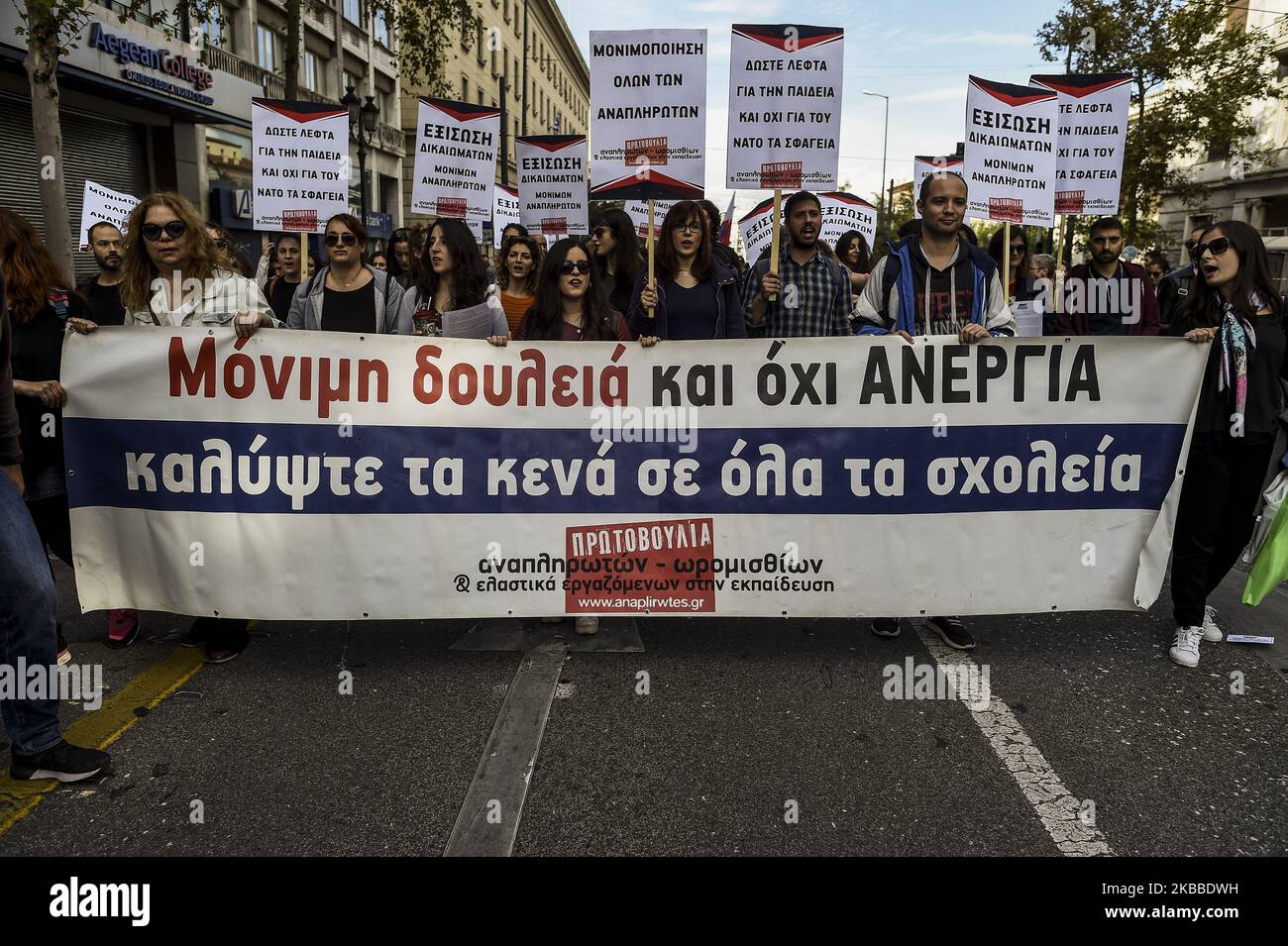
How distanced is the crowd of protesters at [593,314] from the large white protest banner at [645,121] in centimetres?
24

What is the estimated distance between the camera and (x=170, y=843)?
8.96 feet

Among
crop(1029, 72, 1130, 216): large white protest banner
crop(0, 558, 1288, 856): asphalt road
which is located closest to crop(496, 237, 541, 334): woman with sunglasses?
crop(0, 558, 1288, 856): asphalt road

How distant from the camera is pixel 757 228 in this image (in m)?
10.3

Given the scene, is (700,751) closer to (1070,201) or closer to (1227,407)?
(1227,407)

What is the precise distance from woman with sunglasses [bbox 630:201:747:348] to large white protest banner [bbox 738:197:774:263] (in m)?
4.96

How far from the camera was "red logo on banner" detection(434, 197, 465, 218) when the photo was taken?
23.7ft

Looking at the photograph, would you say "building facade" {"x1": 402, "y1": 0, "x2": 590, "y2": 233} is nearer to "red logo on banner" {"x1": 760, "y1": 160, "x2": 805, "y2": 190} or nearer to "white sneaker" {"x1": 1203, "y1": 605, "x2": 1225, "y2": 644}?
"red logo on banner" {"x1": 760, "y1": 160, "x2": 805, "y2": 190}

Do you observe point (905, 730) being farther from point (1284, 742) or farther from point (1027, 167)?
point (1027, 167)

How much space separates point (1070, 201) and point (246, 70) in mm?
24768

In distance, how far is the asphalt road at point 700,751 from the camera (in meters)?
2.79

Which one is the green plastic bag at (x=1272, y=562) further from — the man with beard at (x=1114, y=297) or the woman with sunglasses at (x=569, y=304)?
the woman with sunglasses at (x=569, y=304)

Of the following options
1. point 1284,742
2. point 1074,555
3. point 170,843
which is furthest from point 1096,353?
point 170,843

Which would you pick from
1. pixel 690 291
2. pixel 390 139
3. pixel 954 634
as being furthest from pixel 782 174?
pixel 390 139

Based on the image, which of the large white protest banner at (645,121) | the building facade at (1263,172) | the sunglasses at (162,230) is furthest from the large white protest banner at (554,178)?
the building facade at (1263,172)
